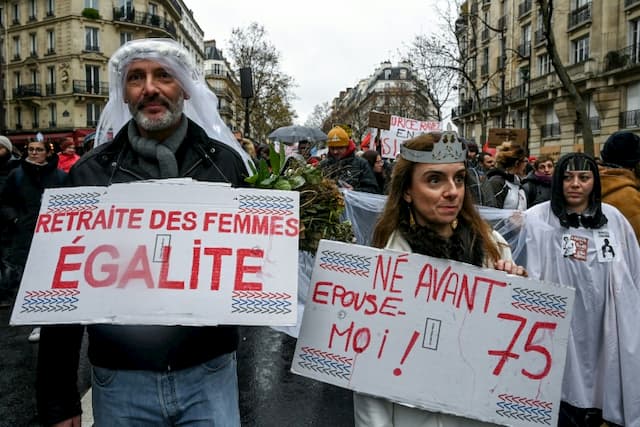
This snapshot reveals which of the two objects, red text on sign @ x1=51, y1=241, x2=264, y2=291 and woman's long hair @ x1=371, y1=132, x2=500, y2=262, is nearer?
red text on sign @ x1=51, y1=241, x2=264, y2=291

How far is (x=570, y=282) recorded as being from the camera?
371cm

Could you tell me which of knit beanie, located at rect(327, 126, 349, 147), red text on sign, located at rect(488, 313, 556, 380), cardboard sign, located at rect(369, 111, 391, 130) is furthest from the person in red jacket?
red text on sign, located at rect(488, 313, 556, 380)

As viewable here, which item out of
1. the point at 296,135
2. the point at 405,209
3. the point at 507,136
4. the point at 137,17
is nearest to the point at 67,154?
the point at 296,135

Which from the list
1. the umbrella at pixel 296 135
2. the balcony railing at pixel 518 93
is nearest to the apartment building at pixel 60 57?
the balcony railing at pixel 518 93

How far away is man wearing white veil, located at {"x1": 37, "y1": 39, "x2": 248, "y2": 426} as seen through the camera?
6.29 feet

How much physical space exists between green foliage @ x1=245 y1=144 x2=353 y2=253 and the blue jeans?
2.15 ft

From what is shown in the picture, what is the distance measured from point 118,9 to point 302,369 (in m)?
56.1

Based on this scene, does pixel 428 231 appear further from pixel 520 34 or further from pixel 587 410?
pixel 520 34

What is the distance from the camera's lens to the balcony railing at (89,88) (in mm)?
49531

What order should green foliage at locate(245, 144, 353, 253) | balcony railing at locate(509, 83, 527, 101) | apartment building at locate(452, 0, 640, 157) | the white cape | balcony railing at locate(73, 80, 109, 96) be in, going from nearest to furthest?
green foliage at locate(245, 144, 353, 253)
the white cape
apartment building at locate(452, 0, 640, 157)
balcony railing at locate(509, 83, 527, 101)
balcony railing at locate(73, 80, 109, 96)

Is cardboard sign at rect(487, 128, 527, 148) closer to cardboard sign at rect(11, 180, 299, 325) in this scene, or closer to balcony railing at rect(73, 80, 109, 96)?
cardboard sign at rect(11, 180, 299, 325)

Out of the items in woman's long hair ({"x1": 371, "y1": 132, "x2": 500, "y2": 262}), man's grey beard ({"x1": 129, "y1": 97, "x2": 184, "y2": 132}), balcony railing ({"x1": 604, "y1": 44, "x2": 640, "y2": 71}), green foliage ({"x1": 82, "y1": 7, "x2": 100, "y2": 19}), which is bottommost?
woman's long hair ({"x1": 371, "y1": 132, "x2": 500, "y2": 262})

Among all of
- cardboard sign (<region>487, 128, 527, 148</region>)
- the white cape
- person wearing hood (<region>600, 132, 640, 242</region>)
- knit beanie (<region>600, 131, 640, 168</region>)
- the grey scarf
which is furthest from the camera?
cardboard sign (<region>487, 128, 527, 148</region>)

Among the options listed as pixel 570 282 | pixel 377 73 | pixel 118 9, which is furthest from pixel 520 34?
pixel 377 73
